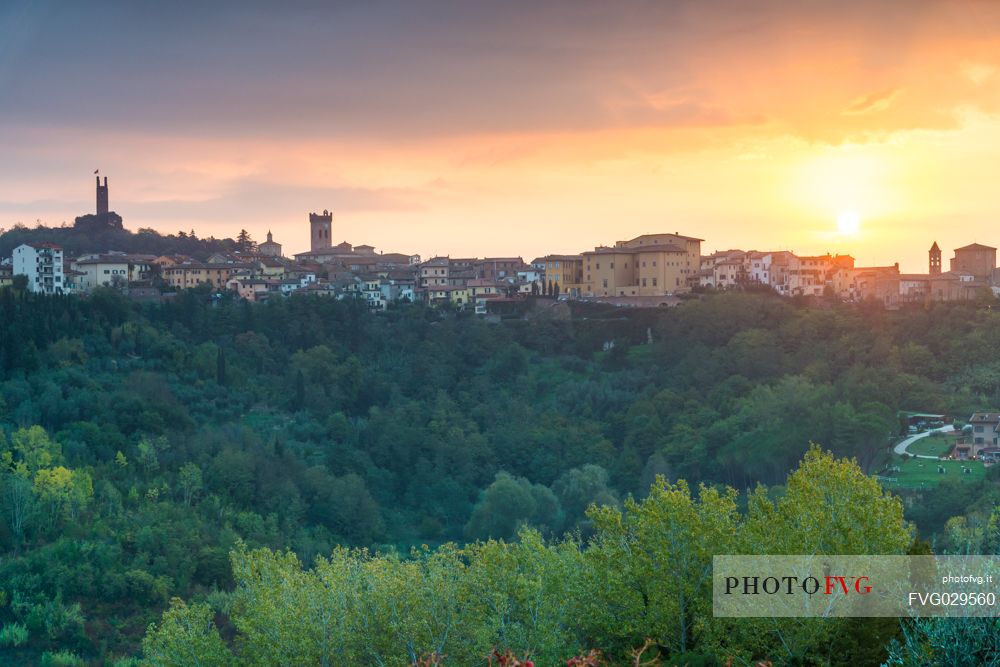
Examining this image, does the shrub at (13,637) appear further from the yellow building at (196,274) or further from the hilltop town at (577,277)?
the yellow building at (196,274)

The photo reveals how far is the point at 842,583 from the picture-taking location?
1006 cm

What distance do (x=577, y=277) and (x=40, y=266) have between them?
20.3 meters

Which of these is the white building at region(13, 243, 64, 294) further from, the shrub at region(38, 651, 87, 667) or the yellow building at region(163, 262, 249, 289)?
the shrub at region(38, 651, 87, 667)

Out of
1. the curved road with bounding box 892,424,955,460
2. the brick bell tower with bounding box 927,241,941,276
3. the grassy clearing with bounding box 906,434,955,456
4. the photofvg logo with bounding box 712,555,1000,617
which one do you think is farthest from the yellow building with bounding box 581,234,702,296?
the photofvg logo with bounding box 712,555,1000,617

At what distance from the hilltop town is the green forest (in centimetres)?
291

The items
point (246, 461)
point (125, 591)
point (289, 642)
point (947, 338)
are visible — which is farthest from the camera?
point (947, 338)

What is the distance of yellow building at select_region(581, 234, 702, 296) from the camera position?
44781 mm

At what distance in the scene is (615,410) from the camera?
34.7m

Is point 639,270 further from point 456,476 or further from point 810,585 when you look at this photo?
point 810,585

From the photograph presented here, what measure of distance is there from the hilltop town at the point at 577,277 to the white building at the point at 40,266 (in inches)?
1.5

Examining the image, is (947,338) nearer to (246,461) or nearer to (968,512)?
(968,512)

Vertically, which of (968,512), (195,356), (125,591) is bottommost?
(125,591)

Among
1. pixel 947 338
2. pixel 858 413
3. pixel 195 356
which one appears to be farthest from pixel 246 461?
pixel 947 338

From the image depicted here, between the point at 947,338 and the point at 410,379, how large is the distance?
16.5m
